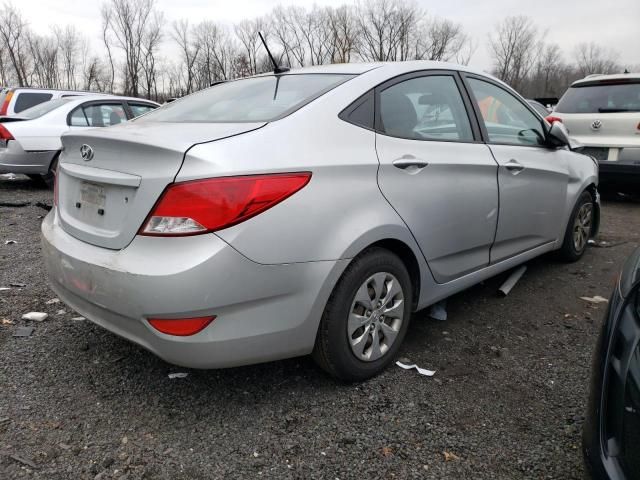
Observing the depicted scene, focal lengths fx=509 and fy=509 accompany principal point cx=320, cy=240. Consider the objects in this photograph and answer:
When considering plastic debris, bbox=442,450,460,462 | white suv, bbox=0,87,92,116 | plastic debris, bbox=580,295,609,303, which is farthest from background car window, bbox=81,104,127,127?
plastic debris, bbox=442,450,460,462

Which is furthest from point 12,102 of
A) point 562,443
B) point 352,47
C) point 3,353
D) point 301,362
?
point 352,47

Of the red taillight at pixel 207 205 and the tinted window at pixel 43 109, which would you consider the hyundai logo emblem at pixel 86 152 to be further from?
the tinted window at pixel 43 109

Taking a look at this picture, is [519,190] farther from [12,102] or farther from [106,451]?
[12,102]

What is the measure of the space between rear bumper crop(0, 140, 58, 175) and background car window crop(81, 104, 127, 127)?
2.76 ft

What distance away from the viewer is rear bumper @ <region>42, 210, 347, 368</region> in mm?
1923

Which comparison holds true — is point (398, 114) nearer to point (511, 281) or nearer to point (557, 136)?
point (557, 136)

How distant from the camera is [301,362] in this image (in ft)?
9.05

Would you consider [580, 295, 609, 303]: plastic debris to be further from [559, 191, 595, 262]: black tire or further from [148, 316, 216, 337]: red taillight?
[148, 316, 216, 337]: red taillight

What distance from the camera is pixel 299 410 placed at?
7.71ft

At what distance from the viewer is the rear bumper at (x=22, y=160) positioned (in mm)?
7223

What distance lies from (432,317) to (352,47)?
181 feet

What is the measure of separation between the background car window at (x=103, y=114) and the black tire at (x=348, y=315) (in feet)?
21.8

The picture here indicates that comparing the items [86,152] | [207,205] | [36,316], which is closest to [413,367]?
[207,205]

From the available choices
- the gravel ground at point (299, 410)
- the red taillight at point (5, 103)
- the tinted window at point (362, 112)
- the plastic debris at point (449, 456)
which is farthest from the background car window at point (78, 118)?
the plastic debris at point (449, 456)
